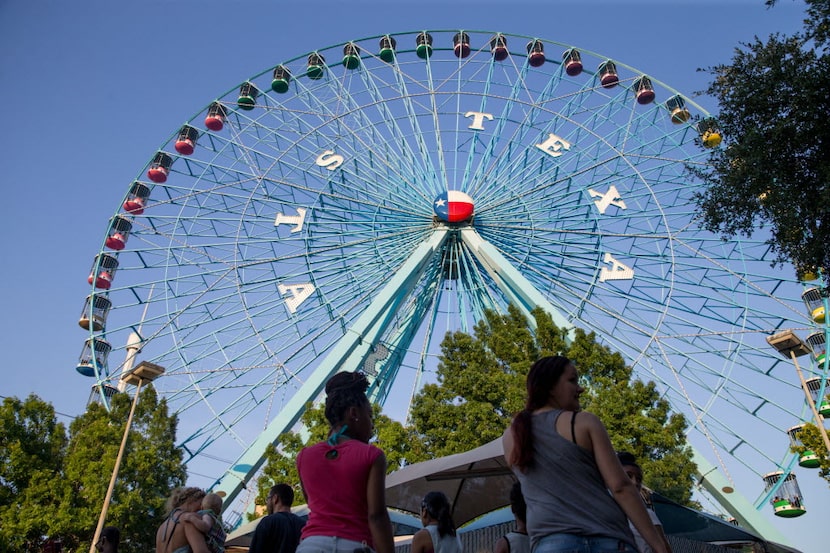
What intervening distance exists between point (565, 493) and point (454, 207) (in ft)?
57.8

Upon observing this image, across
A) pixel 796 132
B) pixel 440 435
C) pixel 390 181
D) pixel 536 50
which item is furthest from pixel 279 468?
pixel 536 50

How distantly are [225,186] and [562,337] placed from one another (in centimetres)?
1195

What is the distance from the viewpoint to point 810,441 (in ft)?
54.3

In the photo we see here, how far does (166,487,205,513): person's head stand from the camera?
4.23 meters

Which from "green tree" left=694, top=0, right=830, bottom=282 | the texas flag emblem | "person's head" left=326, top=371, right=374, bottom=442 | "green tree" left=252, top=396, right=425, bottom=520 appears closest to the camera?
"person's head" left=326, top=371, right=374, bottom=442

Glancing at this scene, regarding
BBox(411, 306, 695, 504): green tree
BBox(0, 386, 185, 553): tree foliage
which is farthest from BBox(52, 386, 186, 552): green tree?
BBox(411, 306, 695, 504): green tree

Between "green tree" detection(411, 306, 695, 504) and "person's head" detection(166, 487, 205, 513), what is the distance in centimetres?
958

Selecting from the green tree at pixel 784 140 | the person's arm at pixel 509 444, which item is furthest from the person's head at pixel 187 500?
the green tree at pixel 784 140

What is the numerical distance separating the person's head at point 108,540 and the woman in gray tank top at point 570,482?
12.0 feet

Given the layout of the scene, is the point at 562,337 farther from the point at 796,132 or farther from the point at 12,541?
the point at 12,541

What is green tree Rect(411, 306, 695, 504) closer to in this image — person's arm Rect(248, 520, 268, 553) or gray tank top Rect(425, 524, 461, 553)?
gray tank top Rect(425, 524, 461, 553)

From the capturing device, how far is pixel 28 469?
1800 centimetres

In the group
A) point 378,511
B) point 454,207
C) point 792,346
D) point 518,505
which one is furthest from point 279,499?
point 454,207

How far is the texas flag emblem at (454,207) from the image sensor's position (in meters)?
19.6
